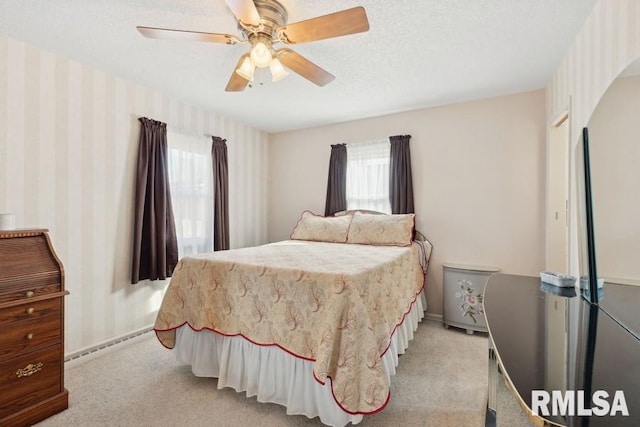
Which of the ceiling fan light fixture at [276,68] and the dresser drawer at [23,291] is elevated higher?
the ceiling fan light fixture at [276,68]

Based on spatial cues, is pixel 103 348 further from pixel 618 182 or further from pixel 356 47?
pixel 618 182

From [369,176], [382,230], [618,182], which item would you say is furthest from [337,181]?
[618,182]

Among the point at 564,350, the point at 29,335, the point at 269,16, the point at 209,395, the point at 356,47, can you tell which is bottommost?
the point at 209,395

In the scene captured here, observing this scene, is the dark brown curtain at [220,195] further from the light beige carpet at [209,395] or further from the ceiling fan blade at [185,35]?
the ceiling fan blade at [185,35]

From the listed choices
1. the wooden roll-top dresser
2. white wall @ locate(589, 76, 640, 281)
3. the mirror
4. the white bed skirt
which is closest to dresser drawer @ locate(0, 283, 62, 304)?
the wooden roll-top dresser

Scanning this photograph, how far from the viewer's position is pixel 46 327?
5.89ft

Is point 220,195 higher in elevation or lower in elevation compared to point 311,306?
higher

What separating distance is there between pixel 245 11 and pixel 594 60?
79.5 inches

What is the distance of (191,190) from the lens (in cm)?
337

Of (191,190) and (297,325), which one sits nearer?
(297,325)

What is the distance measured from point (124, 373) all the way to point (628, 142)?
129 inches

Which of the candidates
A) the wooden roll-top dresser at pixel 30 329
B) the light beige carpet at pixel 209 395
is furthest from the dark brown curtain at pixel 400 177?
the wooden roll-top dresser at pixel 30 329

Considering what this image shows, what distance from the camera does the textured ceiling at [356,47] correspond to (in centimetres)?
177

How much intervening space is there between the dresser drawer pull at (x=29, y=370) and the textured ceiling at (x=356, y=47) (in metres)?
2.13
